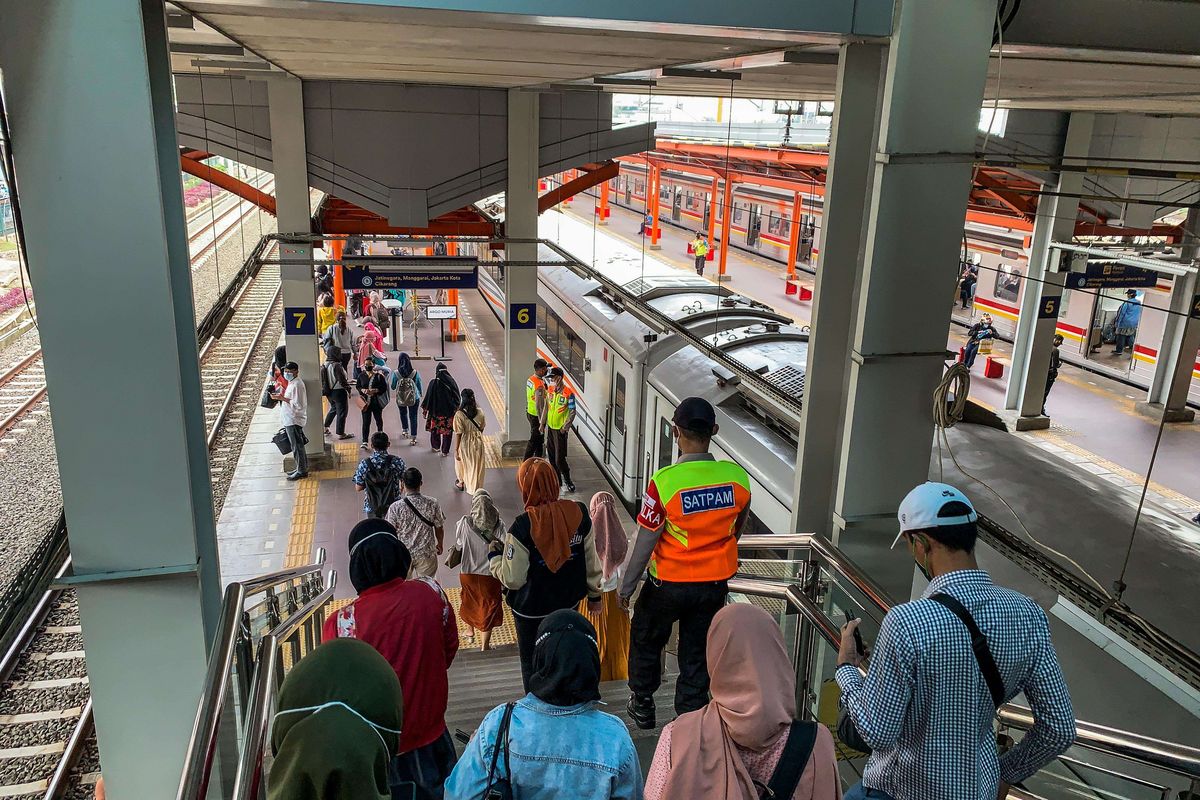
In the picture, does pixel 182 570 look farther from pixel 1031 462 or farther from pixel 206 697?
pixel 1031 462

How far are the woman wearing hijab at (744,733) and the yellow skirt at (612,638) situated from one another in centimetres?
291

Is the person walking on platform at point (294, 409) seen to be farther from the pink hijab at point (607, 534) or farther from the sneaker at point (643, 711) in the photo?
the sneaker at point (643, 711)

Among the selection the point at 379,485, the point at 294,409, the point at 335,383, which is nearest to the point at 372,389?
the point at 335,383

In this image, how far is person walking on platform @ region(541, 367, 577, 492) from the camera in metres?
9.97

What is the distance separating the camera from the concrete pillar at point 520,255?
10.9 meters

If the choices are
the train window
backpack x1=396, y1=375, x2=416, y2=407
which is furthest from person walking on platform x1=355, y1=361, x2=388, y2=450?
the train window

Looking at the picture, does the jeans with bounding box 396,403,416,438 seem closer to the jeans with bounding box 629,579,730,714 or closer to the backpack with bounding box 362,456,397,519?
the backpack with bounding box 362,456,397,519

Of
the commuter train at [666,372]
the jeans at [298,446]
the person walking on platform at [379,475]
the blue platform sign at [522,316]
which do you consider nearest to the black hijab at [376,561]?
the commuter train at [666,372]

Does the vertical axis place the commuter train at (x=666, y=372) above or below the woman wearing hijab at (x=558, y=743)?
below

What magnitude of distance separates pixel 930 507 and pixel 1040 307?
464 inches

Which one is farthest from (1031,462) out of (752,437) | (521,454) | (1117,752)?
(521,454)

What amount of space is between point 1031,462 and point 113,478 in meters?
5.70

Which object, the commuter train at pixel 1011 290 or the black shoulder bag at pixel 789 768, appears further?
the commuter train at pixel 1011 290

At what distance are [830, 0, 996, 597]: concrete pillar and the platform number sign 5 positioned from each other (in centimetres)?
811
